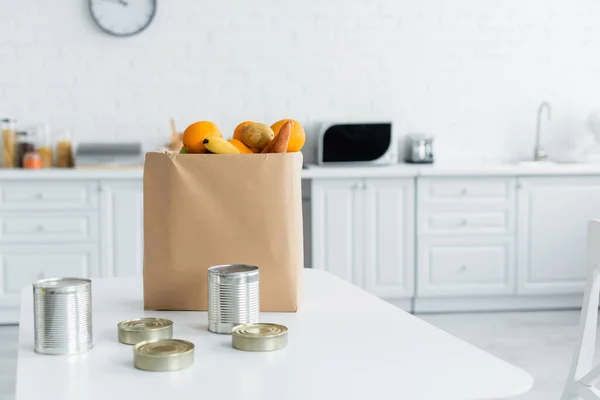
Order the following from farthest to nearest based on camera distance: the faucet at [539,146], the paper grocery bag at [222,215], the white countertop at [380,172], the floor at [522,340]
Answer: the faucet at [539,146]
the white countertop at [380,172]
the floor at [522,340]
the paper grocery bag at [222,215]

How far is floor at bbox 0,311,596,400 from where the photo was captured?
3.03 m

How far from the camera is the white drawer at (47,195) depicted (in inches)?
153

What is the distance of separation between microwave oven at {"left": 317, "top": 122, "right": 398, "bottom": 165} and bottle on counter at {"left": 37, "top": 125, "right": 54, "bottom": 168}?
4.56 ft

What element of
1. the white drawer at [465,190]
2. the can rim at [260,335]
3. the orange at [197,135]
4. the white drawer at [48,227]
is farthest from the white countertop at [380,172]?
the can rim at [260,335]

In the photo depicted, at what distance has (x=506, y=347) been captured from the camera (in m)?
3.51

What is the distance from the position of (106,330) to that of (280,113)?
3.36 meters

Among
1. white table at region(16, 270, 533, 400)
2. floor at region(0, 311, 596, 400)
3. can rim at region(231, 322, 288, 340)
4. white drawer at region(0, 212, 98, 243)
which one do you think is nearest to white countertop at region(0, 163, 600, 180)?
white drawer at region(0, 212, 98, 243)

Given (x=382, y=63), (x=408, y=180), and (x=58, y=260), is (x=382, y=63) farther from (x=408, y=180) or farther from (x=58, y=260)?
(x=58, y=260)

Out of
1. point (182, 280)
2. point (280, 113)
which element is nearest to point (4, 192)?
point (280, 113)

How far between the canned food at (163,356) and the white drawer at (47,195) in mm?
3031

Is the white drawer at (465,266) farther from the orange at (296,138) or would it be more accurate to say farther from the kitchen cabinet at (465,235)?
the orange at (296,138)

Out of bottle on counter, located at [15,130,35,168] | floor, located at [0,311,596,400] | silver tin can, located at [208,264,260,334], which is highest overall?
bottle on counter, located at [15,130,35,168]

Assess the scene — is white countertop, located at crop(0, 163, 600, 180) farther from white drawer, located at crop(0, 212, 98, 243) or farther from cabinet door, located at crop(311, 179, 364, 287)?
white drawer, located at crop(0, 212, 98, 243)

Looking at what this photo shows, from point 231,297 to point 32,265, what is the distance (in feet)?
9.98
